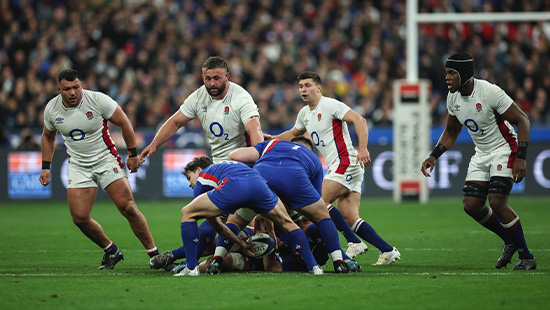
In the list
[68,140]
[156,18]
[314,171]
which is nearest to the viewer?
[314,171]

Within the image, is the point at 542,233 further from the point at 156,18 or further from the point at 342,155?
→ the point at 156,18

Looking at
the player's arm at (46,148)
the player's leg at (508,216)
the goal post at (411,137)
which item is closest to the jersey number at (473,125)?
the player's leg at (508,216)

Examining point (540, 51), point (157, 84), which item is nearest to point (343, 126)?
point (157, 84)

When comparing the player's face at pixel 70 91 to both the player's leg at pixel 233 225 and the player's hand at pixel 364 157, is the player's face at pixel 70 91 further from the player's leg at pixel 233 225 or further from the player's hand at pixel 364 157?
the player's hand at pixel 364 157

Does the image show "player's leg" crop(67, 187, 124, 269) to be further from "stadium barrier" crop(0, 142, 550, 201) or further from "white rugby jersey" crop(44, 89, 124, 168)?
"stadium barrier" crop(0, 142, 550, 201)

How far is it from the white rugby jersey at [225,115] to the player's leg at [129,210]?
44.9 inches

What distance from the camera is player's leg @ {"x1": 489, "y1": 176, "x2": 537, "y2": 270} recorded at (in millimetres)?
8805

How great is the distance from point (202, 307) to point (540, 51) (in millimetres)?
19337

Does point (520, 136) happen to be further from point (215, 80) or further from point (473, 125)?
point (215, 80)

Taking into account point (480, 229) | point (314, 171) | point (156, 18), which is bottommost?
point (480, 229)

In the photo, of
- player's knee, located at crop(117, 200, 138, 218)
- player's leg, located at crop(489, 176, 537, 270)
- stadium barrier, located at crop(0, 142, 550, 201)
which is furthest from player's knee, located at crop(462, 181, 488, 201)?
stadium barrier, located at crop(0, 142, 550, 201)

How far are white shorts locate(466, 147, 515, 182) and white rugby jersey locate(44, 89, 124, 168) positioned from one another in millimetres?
4126

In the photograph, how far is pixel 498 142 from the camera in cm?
907

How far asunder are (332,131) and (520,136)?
2.37 meters
